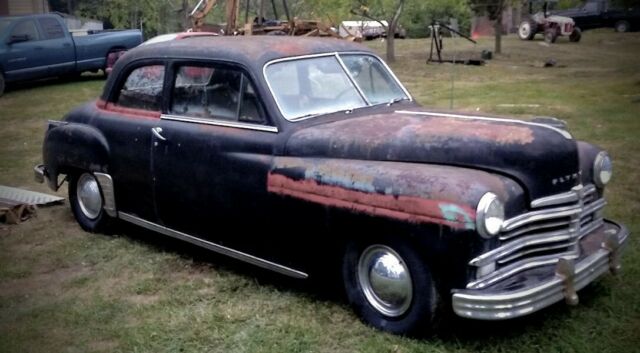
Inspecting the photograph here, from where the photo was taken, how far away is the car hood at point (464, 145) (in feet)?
12.5

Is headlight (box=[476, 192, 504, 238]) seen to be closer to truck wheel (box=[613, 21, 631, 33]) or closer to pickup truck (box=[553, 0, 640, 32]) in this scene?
pickup truck (box=[553, 0, 640, 32])

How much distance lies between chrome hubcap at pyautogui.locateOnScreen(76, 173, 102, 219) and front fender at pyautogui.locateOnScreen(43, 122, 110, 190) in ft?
0.45

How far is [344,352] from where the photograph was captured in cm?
388

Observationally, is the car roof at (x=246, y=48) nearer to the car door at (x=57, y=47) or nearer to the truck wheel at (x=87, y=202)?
the truck wheel at (x=87, y=202)

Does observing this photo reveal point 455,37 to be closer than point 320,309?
No

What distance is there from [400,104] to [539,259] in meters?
1.78

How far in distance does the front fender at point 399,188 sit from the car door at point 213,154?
32 centimetres

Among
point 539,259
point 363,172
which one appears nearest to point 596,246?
point 539,259

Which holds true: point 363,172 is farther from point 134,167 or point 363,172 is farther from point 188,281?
point 134,167

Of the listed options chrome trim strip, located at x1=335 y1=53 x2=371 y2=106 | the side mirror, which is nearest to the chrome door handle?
chrome trim strip, located at x1=335 y1=53 x2=371 y2=106

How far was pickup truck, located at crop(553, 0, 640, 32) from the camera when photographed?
30.6 meters

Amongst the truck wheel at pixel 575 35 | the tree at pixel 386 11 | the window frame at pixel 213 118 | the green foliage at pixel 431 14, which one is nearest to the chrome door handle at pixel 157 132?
the window frame at pixel 213 118

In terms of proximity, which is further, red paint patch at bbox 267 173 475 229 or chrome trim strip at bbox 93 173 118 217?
chrome trim strip at bbox 93 173 118 217

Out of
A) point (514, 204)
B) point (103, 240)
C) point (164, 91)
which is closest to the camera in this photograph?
point (514, 204)
